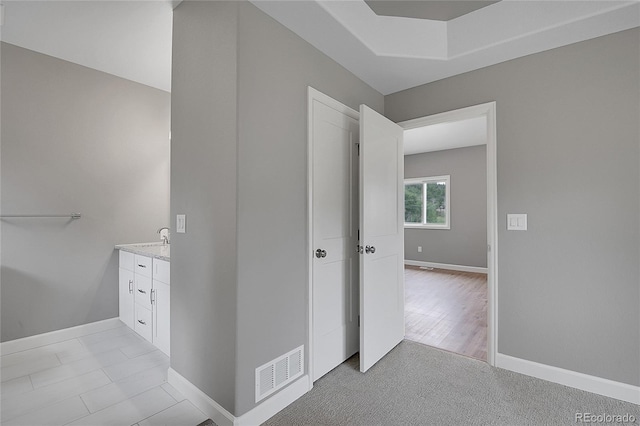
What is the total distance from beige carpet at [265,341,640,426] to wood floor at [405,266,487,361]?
0.44 m

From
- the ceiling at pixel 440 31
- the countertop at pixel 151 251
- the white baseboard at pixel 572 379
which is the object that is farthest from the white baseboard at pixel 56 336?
the white baseboard at pixel 572 379

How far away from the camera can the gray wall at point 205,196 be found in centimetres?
165

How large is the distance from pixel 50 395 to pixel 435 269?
6.29 metres

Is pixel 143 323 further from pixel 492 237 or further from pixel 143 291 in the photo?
pixel 492 237

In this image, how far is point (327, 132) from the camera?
88.2 inches

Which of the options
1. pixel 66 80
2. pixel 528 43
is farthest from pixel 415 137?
pixel 66 80

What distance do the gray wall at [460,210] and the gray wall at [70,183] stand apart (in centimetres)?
552

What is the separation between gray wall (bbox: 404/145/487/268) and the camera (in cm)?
608

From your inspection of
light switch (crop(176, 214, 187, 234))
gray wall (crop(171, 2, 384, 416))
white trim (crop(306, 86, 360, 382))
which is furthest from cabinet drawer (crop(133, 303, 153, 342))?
white trim (crop(306, 86, 360, 382))

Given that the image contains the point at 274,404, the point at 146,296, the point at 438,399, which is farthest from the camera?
the point at 146,296

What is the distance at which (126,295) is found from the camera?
294 centimetres

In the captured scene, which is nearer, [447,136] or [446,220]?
[447,136]

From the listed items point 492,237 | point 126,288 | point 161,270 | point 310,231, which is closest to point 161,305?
point 161,270

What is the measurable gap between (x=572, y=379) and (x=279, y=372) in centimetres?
205
